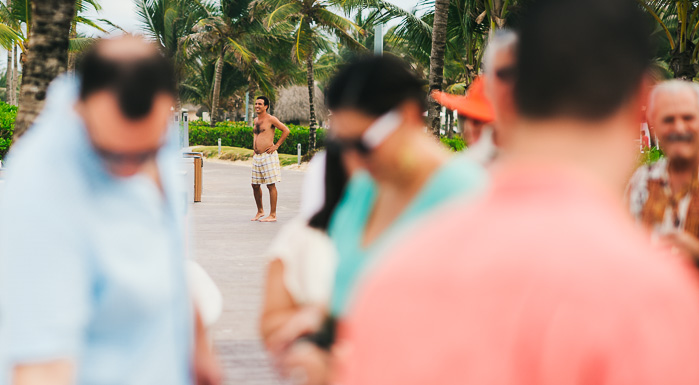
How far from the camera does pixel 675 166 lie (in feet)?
9.81

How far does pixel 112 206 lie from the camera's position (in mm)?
1884

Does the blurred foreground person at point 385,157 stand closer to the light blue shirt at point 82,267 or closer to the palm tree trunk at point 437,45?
the light blue shirt at point 82,267

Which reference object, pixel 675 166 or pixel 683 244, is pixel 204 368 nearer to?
pixel 683 244

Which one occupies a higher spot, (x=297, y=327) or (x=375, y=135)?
(x=375, y=135)

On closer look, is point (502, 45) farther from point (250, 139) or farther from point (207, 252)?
point (250, 139)

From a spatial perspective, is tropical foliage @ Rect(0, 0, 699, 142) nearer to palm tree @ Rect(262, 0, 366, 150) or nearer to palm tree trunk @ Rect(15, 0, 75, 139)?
palm tree @ Rect(262, 0, 366, 150)

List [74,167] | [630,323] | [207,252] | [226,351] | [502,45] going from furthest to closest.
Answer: [207,252] → [226,351] → [502,45] → [74,167] → [630,323]

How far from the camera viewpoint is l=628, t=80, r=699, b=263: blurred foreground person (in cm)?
292

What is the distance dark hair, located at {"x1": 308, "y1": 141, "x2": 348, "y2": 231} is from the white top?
6 centimetres

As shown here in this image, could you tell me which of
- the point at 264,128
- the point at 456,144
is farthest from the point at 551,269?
the point at 456,144

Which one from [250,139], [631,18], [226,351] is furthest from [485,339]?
[250,139]

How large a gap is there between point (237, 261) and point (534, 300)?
28.9 ft

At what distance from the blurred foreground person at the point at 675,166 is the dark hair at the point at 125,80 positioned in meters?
1.77

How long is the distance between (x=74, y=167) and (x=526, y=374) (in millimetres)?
1281
